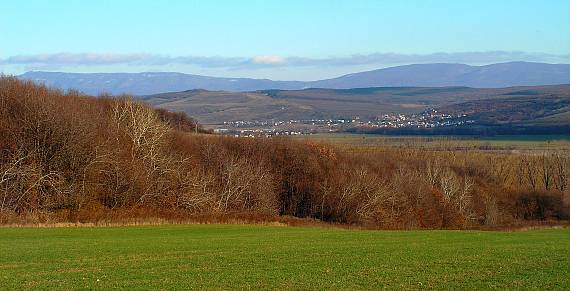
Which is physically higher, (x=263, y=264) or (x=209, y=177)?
(x=263, y=264)

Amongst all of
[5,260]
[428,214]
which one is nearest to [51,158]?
[5,260]

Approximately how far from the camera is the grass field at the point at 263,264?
18094 mm

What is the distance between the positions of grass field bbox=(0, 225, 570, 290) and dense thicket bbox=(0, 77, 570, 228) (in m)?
18.7

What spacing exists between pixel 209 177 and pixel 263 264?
45197 mm

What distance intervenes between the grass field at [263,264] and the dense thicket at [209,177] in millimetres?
18652

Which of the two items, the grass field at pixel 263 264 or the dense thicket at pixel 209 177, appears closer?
the grass field at pixel 263 264

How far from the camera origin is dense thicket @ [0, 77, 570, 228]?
2077 inches

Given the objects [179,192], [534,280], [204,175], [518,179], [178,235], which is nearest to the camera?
[534,280]

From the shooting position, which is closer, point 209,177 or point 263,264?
point 263,264

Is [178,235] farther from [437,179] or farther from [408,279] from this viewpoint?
[437,179]

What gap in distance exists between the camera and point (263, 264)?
2259cm

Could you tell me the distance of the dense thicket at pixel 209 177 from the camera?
5275cm

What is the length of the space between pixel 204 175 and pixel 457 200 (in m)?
30.3

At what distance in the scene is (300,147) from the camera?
83.2 meters
